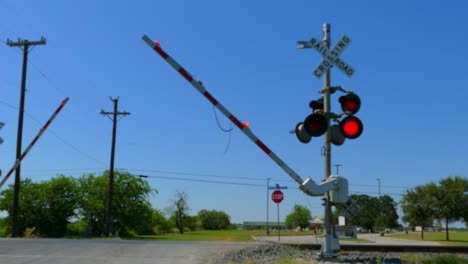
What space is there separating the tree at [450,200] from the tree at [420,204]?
2.04ft

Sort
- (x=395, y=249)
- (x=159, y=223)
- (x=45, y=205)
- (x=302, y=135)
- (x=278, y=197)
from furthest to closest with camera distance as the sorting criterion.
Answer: (x=159, y=223), (x=45, y=205), (x=278, y=197), (x=395, y=249), (x=302, y=135)

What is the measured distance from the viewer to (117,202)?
52625 mm

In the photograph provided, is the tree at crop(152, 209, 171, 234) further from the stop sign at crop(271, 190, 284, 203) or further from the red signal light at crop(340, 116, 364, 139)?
the red signal light at crop(340, 116, 364, 139)

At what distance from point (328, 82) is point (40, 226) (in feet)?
139

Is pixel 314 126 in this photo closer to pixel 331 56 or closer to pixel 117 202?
pixel 331 56

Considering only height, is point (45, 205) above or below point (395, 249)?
above

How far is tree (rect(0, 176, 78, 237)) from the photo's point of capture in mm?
47281

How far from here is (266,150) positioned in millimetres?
11008

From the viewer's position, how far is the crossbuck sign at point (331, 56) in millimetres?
10844

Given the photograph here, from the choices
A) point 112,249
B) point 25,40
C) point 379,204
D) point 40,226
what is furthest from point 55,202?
point 379,204

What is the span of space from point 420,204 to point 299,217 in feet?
232

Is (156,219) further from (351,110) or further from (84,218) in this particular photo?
(351,110)

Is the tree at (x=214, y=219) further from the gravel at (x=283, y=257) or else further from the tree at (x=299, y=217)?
the gravel at (x=283, y=257)

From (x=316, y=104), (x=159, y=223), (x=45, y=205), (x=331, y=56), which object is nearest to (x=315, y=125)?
(x=316, y=104)
